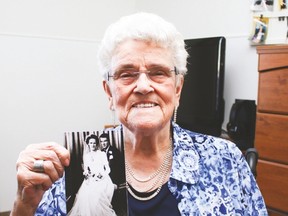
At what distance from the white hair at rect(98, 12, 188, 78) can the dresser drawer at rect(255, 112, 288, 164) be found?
1.00 m

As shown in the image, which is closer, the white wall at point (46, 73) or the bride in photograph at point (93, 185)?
the bride in photograph at point (93, 185)

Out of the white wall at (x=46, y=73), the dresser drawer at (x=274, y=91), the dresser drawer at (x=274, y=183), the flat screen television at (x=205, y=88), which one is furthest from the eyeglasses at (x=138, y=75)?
the white wall at (x=46, y=73)

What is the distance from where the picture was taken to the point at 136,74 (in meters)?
1.01

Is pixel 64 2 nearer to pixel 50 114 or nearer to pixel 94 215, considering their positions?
pixel 50 114

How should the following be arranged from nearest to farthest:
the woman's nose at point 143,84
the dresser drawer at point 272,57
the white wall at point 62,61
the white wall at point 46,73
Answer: the woman's nose at point 143,84 < the dresser drawer at point 272,57 < the white wall at point 62,61 < the white wall at point 46,73

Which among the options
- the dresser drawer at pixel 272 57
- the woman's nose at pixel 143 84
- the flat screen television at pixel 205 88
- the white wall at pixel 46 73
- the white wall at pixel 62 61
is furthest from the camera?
the white wall at pixel 46 73

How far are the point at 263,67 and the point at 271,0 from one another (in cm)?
85

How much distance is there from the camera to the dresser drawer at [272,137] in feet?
6.00

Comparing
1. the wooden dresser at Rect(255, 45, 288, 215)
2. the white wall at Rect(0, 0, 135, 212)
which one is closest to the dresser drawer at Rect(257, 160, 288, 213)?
the wooden dresser at Rect(255, 45, 288, 215)

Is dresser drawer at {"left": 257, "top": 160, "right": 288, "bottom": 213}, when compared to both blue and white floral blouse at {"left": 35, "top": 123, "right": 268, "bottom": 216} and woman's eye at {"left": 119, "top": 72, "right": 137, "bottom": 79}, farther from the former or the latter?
woman's eye at {"left": 119, "top": 72, "right": 137, "bottom": 79}

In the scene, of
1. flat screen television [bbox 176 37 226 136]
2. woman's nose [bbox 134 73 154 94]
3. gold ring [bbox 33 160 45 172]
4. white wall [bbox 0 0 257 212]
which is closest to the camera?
gold ring [bbox 33 160 45 172]

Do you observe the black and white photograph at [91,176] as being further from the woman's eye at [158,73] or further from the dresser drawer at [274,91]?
the dresser drawer at [274,91]

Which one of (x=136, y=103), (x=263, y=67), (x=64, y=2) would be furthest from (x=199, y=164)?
(x=64, y=2)

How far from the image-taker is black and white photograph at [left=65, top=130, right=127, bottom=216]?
0.74 metres
